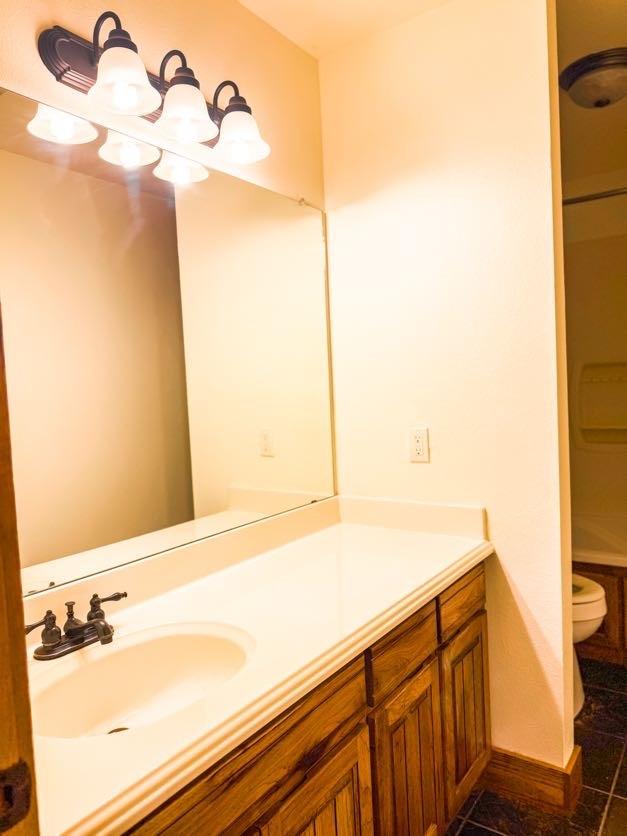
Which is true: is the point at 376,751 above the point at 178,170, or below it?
below

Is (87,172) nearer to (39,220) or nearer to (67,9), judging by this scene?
(39,220)

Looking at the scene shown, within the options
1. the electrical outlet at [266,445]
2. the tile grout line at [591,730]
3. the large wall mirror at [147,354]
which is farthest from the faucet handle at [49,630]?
the tile grout line at [591,730]

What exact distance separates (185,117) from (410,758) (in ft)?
5.33

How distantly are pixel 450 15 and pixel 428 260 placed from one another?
0.73m

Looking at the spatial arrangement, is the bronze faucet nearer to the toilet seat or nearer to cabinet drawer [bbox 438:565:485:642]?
cabinet drawer [bbox 438:565:485:642]

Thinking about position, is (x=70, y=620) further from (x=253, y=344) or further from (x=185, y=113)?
(x=185, y=113)

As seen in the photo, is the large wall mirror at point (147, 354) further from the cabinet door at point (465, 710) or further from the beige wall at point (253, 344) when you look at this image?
the cabinet door at point (465, 710)

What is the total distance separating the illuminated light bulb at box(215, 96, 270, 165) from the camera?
1.56m

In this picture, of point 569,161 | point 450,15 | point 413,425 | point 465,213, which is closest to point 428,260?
point 465,213

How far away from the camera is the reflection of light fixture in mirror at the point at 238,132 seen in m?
1.56

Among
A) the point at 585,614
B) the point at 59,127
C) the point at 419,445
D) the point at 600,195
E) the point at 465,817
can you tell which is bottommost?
the point at 465,817

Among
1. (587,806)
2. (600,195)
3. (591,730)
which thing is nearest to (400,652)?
(587,806)

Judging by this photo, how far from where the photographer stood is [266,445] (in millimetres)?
1955

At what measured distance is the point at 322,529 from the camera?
6.60 ft
